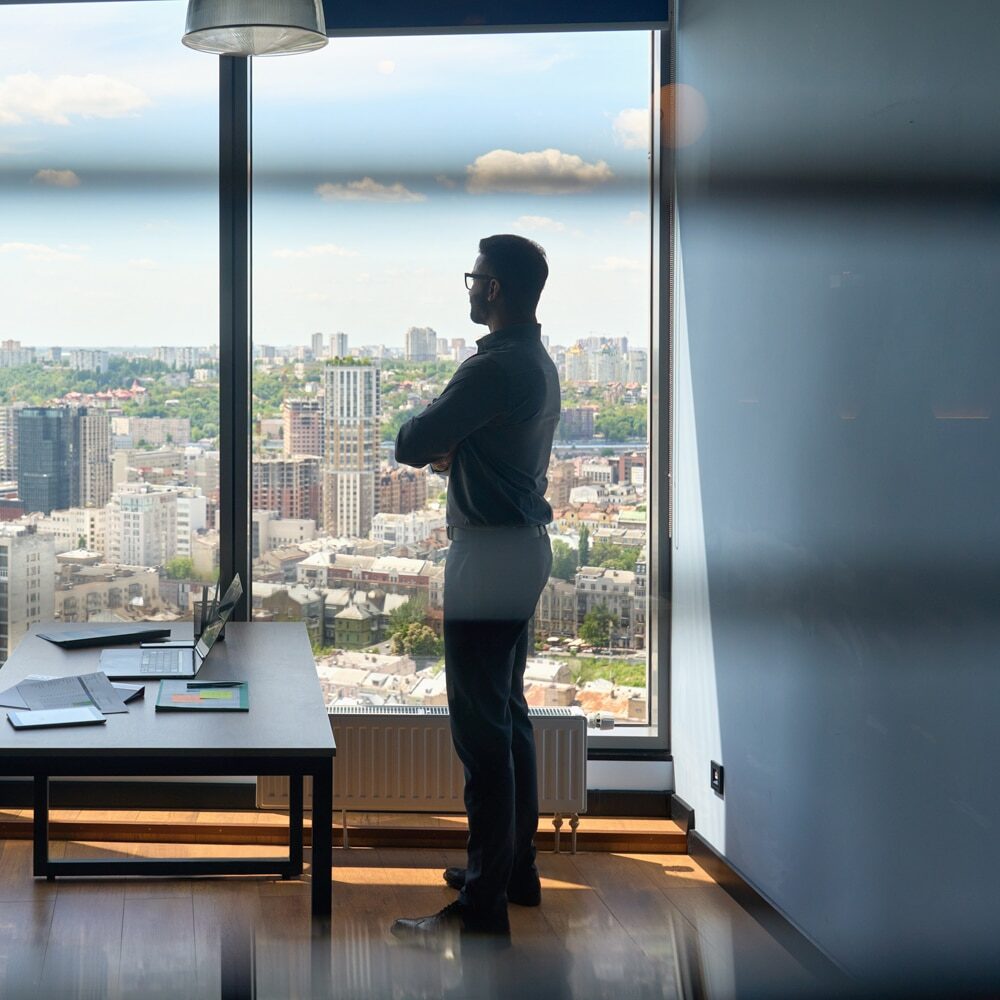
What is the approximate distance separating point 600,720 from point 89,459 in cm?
145

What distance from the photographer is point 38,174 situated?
259 centimetres

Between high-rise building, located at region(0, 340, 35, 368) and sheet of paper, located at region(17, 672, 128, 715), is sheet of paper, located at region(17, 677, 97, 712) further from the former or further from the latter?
high-rise building, located at region(0, 340, 35, 368)

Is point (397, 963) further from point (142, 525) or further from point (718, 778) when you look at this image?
point (142, 525)

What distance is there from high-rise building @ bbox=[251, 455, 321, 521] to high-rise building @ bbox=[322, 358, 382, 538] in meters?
0.03

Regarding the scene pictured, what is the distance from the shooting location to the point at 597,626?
121 inches

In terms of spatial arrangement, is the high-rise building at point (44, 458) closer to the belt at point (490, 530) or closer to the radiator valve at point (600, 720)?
the belt at point (490, 530)

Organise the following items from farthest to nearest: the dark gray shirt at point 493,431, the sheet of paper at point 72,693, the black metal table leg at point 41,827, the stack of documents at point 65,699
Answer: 1. the black metal table leg at point 41,827
2. the dark gray shirt at point 493,431
3. the sheet of paper at point 72,693
4. the stack of documents at point 65,699

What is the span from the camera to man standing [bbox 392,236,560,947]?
82.4 inches

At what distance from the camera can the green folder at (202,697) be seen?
5.94 feet

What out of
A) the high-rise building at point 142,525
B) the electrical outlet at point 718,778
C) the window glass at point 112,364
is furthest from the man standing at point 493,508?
the high-rise building at point 142,525

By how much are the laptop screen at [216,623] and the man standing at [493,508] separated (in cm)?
47

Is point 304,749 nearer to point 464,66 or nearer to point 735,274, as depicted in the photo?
point 464,66

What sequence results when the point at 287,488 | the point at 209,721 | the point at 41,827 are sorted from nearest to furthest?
the point at 209,721
the point at 41,827
the point at 287,488

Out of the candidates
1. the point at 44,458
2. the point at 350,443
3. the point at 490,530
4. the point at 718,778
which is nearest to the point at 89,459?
the point at 44,458
